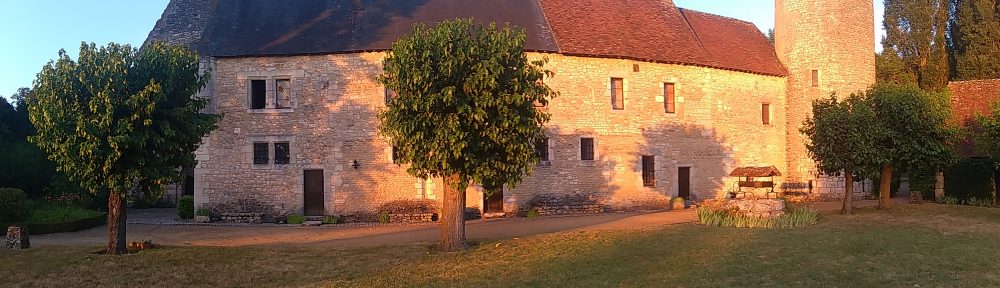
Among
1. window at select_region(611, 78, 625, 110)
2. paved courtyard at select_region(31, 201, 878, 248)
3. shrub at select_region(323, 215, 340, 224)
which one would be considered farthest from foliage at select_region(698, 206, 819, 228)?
shrub at select_region(323, 215, 340, 224)

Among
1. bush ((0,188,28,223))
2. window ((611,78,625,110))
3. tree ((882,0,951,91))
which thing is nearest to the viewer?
bush ((0,188,28,223))

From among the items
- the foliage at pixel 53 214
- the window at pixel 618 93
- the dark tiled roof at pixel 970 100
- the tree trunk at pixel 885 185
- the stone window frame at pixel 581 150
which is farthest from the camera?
the dark tiled roof at pixel 970 100

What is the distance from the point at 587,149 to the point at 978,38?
83.5 ft

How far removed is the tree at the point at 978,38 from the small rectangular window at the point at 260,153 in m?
36.3

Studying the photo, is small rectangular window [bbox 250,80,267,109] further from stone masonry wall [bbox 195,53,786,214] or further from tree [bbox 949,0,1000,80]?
tree [bbox 949,0,1000,80]

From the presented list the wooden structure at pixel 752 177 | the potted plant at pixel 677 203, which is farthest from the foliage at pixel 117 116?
the wooden structure at pixel 752 177

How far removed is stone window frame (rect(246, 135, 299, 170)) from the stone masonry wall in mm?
35

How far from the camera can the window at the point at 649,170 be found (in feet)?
89.2

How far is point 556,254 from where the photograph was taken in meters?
13.9

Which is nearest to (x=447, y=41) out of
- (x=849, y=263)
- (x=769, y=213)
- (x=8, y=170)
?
(x=849, y=263)

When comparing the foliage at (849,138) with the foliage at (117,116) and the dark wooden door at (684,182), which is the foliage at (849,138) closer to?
the dark wooden door at (684,182)

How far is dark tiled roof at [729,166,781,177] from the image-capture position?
26958mm

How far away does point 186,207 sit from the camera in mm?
24469

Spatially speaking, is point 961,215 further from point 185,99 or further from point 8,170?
point 8,170
